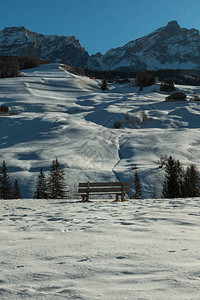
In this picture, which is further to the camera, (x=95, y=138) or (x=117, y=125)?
(x=117, y=125)

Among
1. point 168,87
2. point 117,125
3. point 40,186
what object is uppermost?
point 168,87

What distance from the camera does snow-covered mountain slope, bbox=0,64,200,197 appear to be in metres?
37.4

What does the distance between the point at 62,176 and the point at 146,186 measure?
490 inches

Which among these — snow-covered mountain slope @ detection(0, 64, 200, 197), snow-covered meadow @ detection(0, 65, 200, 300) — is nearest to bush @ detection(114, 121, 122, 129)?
snow-covered mountain slope @ detection(0, 64, 200, 197)

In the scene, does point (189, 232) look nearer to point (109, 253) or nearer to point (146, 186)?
point (109, 253)

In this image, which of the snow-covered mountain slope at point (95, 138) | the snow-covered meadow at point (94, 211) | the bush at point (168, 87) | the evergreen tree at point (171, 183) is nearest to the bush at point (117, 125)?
the snow-covered mountain slope at point (95, 138)

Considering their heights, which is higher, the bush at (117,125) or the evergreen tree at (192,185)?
the bush at (117,125)

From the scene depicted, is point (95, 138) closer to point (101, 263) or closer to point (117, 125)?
point (117, 125)

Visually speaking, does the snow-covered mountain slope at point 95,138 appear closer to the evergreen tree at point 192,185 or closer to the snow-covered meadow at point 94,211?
the snow-covered meadow at point 94,211

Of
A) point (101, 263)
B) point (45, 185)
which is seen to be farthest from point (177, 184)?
point (101, 263)

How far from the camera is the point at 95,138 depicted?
180 ft

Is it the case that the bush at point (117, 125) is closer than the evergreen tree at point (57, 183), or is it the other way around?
the evergreen tree at point (57, 183)

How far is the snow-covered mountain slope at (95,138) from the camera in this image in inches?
1473

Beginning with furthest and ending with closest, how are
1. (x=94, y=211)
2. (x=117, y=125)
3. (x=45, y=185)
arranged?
(x=117, y=125) → (x=45, y=185) → (x=94, y=211)
